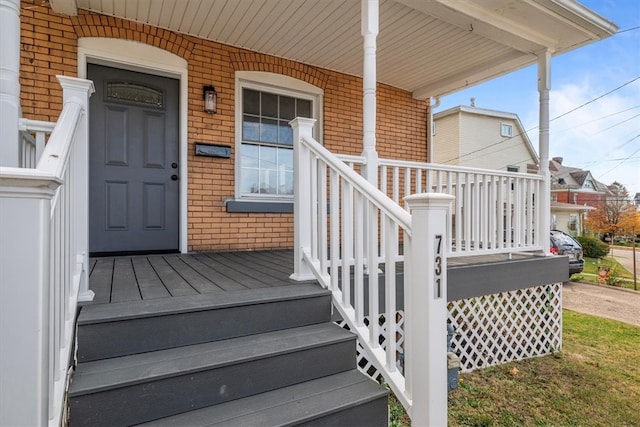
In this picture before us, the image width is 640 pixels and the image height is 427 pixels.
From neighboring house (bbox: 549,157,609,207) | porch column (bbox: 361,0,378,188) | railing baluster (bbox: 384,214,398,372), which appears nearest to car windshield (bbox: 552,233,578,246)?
porch column (bbox: 361,0,378,188)

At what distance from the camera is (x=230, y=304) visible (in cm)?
196

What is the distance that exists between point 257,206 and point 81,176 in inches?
94.0

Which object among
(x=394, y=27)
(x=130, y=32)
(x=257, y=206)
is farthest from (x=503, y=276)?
(x=130, y=32)

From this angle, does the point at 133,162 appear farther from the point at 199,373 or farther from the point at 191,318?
the point at 199,373

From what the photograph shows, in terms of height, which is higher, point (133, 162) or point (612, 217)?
point (133, 162)

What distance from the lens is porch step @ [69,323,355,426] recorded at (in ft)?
4.87

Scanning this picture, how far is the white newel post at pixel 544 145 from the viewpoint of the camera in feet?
12.5

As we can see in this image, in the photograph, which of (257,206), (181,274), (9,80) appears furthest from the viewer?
(257,206)

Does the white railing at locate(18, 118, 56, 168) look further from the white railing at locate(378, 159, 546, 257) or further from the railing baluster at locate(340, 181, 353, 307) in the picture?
the white railing at locate(378, 159, 546, 257)

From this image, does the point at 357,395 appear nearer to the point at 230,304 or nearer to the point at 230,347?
the point at 230,347

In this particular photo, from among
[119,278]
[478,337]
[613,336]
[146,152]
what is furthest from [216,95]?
[613,336]

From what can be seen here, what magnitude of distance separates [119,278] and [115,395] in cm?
126

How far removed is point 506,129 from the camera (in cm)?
1588

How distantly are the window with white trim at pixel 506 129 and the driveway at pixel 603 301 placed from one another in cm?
817
